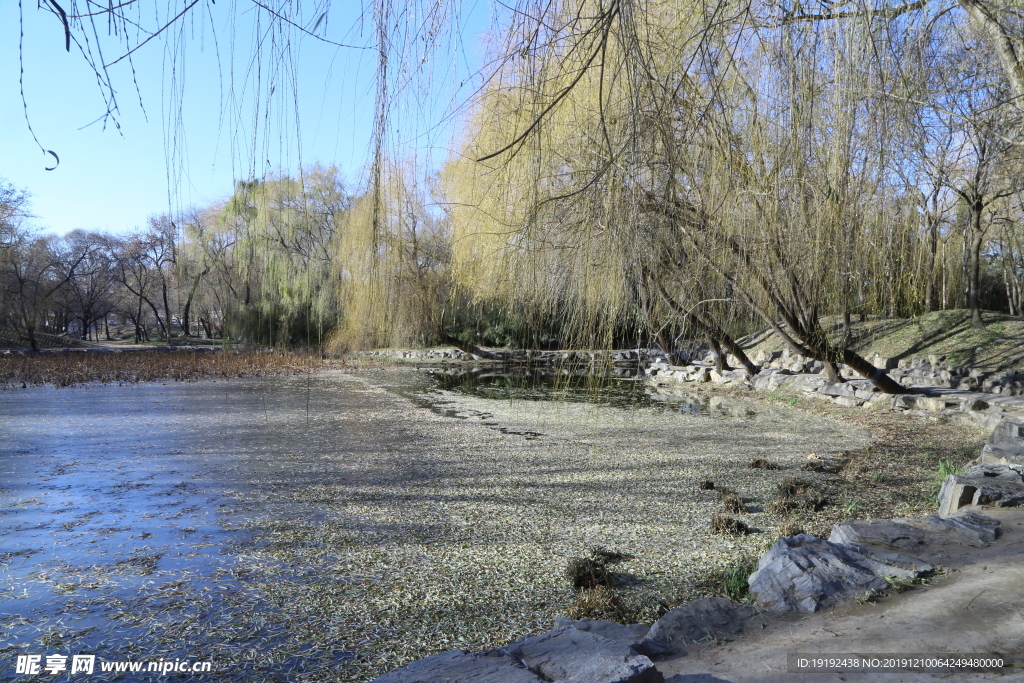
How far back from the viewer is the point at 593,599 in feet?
7.00

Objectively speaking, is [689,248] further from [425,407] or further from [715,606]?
[425,407]

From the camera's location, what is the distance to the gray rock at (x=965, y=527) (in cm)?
A: 216

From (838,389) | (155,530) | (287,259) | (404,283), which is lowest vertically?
(155,530)

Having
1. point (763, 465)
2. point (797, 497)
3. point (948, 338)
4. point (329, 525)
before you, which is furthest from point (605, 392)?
point (329, 525)

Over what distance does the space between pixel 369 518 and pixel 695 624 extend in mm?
1832

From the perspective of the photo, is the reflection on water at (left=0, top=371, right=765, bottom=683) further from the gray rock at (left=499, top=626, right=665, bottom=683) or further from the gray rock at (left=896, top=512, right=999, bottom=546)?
the gray rock at (left=896, top=512, right=999, bottom=546)

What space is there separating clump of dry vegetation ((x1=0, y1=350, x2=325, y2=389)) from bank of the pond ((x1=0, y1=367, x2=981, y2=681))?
128 inches

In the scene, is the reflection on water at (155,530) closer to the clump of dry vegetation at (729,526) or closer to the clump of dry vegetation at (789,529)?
the clump of dry vegetation at (729,526)

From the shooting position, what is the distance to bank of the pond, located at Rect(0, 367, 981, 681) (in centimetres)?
206

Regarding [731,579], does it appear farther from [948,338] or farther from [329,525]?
[948,338]

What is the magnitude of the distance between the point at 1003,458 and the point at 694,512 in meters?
1.51

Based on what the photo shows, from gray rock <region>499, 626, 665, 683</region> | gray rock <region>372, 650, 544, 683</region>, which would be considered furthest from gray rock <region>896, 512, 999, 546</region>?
gray rock <region>372, 650, 544, 683</region>

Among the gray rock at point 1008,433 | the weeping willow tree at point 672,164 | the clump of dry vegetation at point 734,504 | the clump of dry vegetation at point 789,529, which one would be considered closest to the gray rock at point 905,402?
the weeping willow tree at point 672,164

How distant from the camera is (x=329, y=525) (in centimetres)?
307
